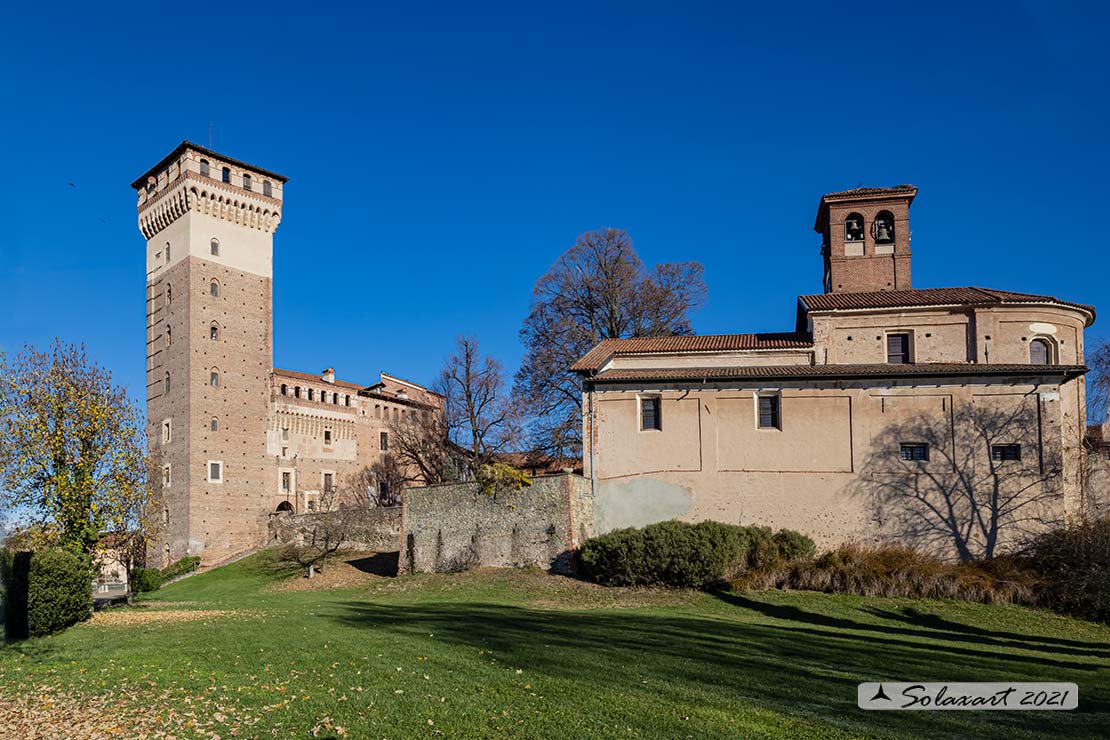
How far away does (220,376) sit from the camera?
4853cm

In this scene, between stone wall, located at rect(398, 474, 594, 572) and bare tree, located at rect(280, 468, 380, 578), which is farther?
bare tree, located at rect(280, 468, 380, 578)

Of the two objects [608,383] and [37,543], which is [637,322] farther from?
[37,543]

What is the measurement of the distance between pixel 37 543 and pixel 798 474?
74.9ft

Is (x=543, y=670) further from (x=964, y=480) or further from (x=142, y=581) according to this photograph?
(x=142, y=581)

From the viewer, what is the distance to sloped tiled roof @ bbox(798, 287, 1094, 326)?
29.6 m

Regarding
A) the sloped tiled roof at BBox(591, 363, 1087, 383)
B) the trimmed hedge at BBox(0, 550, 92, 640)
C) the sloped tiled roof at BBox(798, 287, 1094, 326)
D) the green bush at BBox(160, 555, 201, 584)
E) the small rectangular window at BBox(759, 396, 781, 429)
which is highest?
the sloped tiled roof at BBox(798, 287, 1094, 326)

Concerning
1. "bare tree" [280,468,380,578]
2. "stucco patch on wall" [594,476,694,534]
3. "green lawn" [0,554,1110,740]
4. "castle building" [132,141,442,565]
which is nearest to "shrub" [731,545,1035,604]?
"green lawn" [0,554,1110,740]

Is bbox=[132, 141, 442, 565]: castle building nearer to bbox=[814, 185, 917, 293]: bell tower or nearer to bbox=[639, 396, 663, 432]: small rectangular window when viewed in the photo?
bbox=[639, 396, 663, 432]: small rectangular window

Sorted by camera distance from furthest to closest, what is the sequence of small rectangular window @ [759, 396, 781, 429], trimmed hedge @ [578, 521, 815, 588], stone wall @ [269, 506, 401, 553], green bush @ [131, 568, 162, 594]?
stone wall @ [269, 506, 401, 553]
green bush @ [131, 568, 162, 594]
small rectangular window @ [759, 396, 781, 429]
trimmed hedge @ [578, 521, 815, 588]

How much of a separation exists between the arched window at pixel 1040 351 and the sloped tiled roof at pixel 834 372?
2834 millimetres

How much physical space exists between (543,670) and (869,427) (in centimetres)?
1874

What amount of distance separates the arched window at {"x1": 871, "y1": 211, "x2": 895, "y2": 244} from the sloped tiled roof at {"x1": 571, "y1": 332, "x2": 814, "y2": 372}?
6.57 metres

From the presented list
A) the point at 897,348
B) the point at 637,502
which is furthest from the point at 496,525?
the point at 897,348

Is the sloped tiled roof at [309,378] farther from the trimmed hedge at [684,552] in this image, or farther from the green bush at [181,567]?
the trimmed hedge at [684,552]
